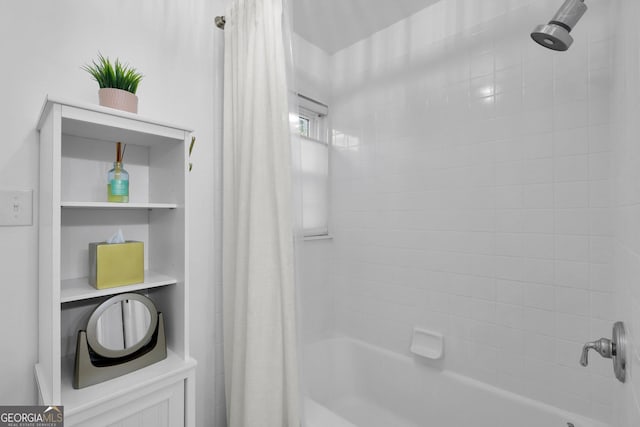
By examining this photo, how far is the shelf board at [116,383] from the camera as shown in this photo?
33.3 inches

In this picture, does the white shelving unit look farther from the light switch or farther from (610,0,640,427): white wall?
(610,0,640,427): white wall

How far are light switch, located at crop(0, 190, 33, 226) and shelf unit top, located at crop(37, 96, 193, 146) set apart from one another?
9.0 inches

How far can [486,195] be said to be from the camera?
64.3 inches

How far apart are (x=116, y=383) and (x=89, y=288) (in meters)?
0.31

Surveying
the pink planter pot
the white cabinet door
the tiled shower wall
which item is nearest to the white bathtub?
the tiled shower wall

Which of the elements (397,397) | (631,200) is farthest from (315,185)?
(631,200)

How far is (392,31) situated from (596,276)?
1823 millimetres

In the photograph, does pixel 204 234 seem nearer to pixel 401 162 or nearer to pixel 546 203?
pixel 401 162

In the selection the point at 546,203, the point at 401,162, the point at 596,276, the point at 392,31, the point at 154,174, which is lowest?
the point at 596,276

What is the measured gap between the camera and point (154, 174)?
4.09 feet

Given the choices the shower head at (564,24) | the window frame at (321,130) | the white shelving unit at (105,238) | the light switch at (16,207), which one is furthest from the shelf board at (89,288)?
the shower head at (564,24)

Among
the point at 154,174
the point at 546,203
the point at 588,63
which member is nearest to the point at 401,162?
the point at 546,203

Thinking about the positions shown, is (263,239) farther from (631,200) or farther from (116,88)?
(631,200)

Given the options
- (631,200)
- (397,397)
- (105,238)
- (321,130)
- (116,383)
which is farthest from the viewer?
(321,130)
